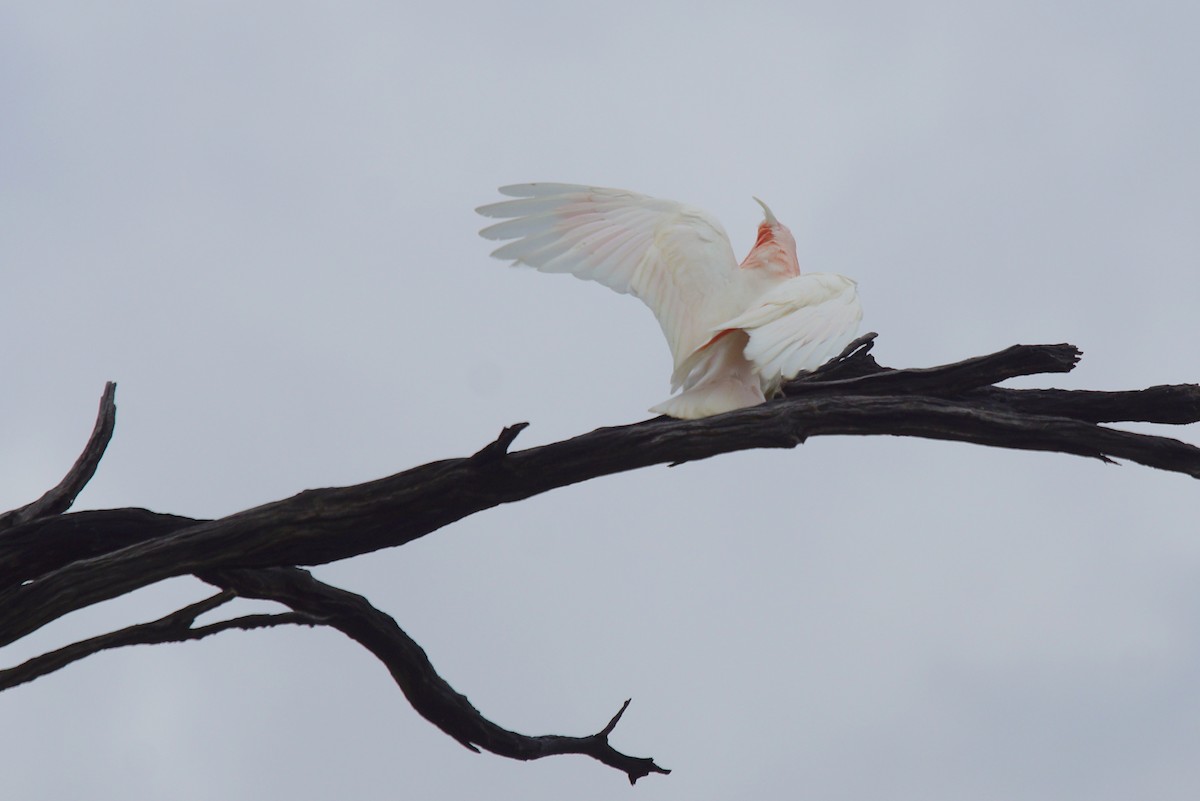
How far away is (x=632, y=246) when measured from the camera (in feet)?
12.2

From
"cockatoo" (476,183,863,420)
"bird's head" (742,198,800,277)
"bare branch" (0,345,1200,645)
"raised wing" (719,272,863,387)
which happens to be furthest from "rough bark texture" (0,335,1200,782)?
"bird's head" (742,198,800,277)

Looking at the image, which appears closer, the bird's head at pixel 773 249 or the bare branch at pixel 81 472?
the bare branch at pixel 81 472

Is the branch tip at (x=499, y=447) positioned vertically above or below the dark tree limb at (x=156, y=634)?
above

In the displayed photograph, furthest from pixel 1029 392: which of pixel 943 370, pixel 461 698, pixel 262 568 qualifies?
pixel 262 568

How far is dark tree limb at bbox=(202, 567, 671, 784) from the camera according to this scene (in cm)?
292

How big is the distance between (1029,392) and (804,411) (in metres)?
0.71

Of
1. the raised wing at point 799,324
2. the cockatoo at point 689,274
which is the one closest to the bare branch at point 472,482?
the raised wing at point 799,324

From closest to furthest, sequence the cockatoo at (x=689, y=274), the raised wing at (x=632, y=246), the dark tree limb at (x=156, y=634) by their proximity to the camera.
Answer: the dark tree limb at (x=156, y=634)
the cockatoo at (x=689, y=274)
the raised wing at (x=632, y=246)

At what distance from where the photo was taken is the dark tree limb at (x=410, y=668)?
115 inches

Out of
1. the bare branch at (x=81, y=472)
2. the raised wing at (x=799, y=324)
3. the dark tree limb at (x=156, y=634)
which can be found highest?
the raised wing at (x=799, y=324)

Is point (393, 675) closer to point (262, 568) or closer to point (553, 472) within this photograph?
point (262, 568)

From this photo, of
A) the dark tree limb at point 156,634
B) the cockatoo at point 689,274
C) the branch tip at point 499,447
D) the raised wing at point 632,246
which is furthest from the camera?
the raised wing at point 632,246

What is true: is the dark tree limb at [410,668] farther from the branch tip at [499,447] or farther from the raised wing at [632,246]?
the raised wing at [632,246]

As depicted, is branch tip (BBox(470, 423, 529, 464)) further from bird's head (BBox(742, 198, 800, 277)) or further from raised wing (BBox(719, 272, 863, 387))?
bird's head (BBox(742, 198, 800, 277))
